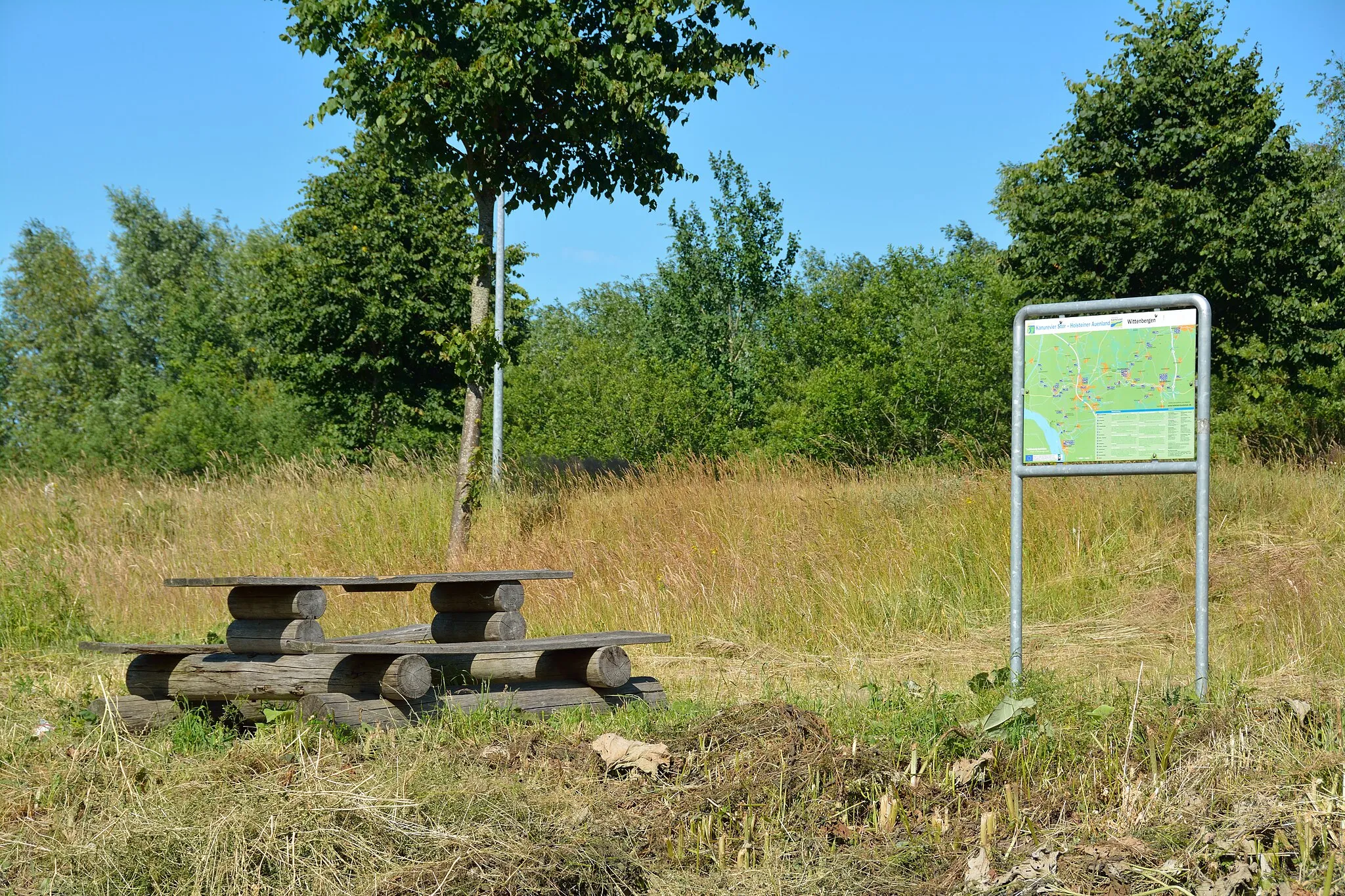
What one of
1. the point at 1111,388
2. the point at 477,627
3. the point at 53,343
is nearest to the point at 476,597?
the point at 477,627

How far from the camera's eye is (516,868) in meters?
3.26

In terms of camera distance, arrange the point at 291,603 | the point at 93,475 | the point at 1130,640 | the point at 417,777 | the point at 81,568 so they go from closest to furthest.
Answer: the point at 417,777 < the point at 291,603 < the point at 1130,640 < the point at 81,568 < the point at 93,475

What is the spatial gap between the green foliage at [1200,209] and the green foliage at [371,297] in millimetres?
11460

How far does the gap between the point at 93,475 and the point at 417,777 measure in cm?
1391

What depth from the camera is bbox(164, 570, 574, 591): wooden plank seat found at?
5.24 m

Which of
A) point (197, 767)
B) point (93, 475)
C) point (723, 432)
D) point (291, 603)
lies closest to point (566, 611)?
point (291, 603)

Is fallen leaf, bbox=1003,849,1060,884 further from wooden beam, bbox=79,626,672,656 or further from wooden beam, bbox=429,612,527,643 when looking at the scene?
wooden beam, bbox=429,612,527,643

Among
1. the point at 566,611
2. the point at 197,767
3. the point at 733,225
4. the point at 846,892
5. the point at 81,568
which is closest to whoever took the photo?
the point at 846,892

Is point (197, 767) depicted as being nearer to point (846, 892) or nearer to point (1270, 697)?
point (846, 892)

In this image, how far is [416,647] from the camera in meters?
5.26

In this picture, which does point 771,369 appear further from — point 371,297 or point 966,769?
point 966,769

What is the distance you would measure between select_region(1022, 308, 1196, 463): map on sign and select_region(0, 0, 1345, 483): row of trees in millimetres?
5555

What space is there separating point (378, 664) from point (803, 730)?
85.8 inches

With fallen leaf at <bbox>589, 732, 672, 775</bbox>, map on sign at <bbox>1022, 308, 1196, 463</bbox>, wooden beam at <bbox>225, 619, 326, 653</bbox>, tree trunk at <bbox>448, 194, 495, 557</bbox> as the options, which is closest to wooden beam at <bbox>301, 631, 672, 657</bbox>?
wooden beam at <bbox>225, 619, 326, 653</bbox>
